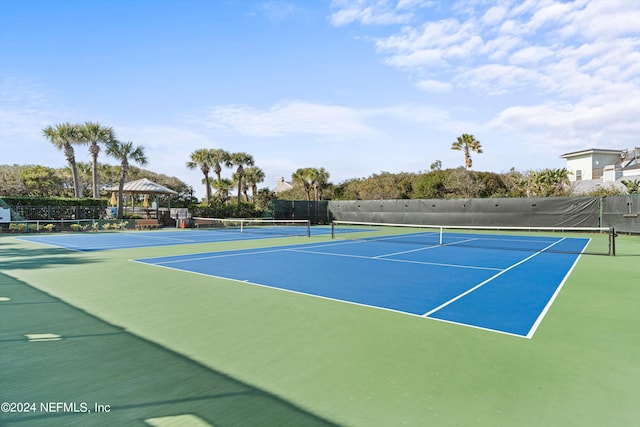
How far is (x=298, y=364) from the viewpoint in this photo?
3615 mm

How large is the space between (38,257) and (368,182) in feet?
122

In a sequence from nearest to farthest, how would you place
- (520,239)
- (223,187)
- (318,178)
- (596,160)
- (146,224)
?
(520,239), (146,224), (318,178), (223,187), (596,160)

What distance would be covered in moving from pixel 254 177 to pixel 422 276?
40751 mm

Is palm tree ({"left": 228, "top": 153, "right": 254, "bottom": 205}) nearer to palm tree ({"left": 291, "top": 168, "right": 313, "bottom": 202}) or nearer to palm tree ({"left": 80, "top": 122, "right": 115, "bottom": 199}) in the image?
palm tree ({"left": 291, "top": 168, "right": 313, "bottom": 202})

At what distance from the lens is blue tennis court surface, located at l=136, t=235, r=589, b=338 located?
5.54m

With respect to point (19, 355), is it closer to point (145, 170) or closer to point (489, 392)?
point (489, 392)

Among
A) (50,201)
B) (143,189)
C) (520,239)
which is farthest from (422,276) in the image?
(50,201)

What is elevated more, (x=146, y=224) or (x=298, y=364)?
(x=146, y=224)

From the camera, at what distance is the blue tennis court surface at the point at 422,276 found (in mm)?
5535

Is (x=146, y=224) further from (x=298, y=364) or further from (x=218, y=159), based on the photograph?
(x=298, y=364)

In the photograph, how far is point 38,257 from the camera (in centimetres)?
1119

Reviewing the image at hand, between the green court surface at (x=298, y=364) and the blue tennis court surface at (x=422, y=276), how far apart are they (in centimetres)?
48

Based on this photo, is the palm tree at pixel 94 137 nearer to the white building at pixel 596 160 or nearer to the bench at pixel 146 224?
the bench at pixel 146 224

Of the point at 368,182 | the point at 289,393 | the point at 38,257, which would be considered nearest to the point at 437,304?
the point at 289,393
